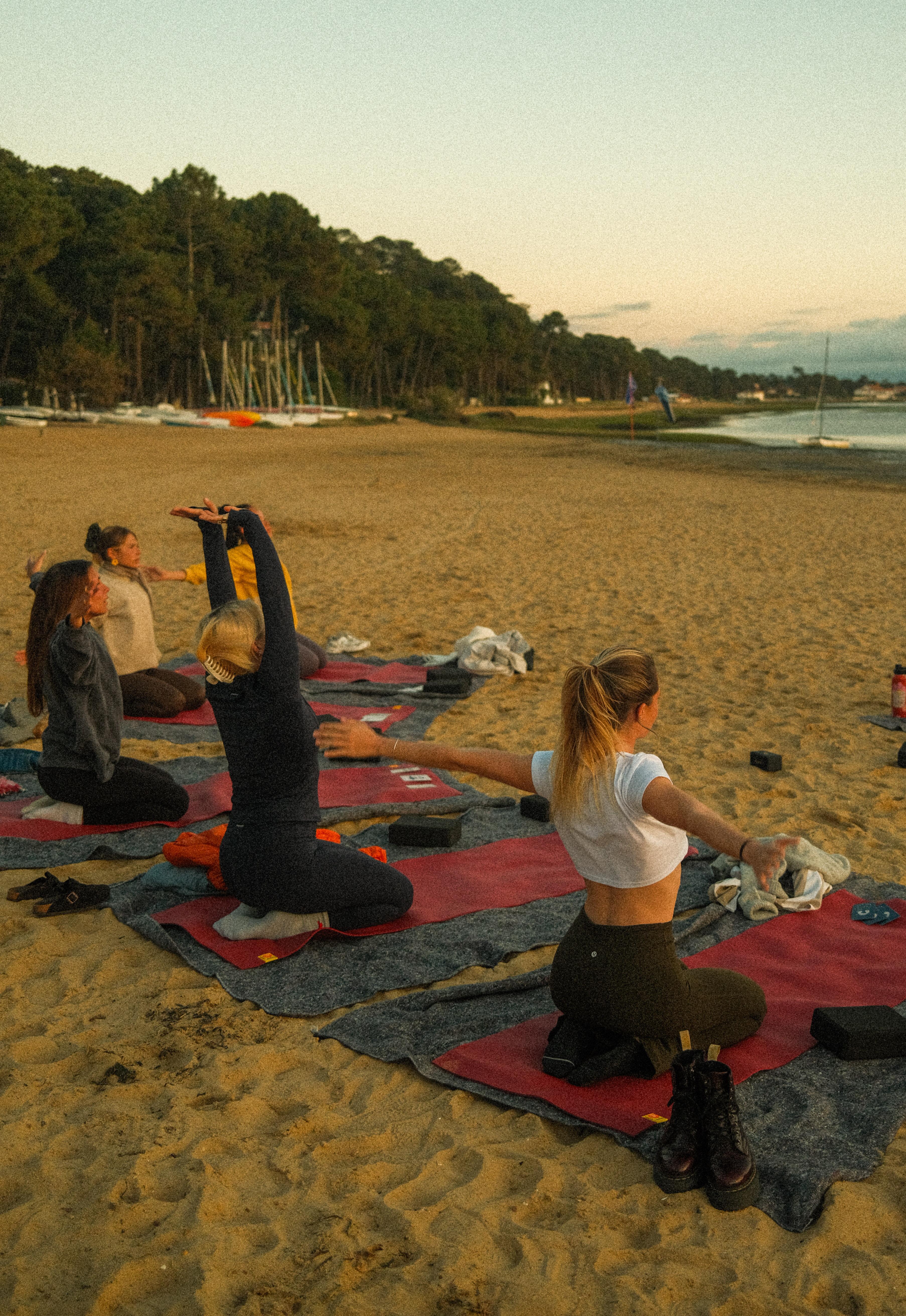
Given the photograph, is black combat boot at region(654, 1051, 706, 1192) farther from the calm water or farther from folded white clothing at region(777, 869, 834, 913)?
the calm water

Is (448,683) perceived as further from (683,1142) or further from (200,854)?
(683,1142)

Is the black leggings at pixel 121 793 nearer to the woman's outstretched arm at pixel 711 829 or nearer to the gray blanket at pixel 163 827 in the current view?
the gray blanket at pixel 163 827

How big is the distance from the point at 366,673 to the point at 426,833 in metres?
4.04

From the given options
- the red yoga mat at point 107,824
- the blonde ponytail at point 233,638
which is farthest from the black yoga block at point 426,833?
the blonde ponytail at point 233,638

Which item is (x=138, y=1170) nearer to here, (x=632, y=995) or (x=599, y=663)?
(x=632, y=995)

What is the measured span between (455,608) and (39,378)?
163 ft

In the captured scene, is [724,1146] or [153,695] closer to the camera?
[724,1146]

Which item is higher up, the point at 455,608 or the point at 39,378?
the point at 39,378

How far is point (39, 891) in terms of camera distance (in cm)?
491

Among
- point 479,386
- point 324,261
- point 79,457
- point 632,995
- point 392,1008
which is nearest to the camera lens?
point 632,995

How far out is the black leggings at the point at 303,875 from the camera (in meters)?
4.32

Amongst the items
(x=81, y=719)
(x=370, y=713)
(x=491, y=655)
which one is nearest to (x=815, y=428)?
(x=491, y=655)

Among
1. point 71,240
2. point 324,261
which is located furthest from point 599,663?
point 324,261

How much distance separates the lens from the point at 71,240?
59.8 meters
